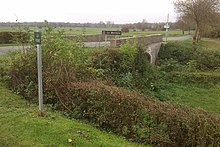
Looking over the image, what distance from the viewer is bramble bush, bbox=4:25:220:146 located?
19.7 ft

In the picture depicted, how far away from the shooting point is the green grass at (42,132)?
15.2 feet

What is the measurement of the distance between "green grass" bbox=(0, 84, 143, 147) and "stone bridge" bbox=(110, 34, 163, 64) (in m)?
9.49

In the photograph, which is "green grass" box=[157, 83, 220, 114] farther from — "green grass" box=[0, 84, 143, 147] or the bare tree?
the bare tree

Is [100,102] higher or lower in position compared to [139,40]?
lower

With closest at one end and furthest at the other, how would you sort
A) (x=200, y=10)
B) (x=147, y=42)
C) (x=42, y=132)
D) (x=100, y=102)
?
1. (x=42, y=132)
2. (x=100, y=102)
3. (x=147, y=42)
4. (x=200, y=10)

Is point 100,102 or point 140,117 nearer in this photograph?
point 140,117

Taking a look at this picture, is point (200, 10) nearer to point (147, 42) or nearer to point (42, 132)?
point (147, 42)

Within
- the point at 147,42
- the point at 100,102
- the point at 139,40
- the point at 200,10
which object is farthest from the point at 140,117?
the point at 200,10

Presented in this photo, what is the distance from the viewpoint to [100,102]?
6656 mm

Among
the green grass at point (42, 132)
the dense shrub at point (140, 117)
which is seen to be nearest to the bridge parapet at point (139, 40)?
the dense shrub at point (140, 117)

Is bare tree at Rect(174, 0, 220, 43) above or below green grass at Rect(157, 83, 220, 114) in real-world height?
above

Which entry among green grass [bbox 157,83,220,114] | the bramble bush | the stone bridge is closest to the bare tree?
the stone bridge

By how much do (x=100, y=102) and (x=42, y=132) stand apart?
81.9 inches

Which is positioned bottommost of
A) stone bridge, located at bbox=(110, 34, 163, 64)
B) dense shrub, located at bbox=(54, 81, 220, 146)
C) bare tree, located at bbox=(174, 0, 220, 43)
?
dense shrub, located at bbox=(54, 81, 220, 146)
